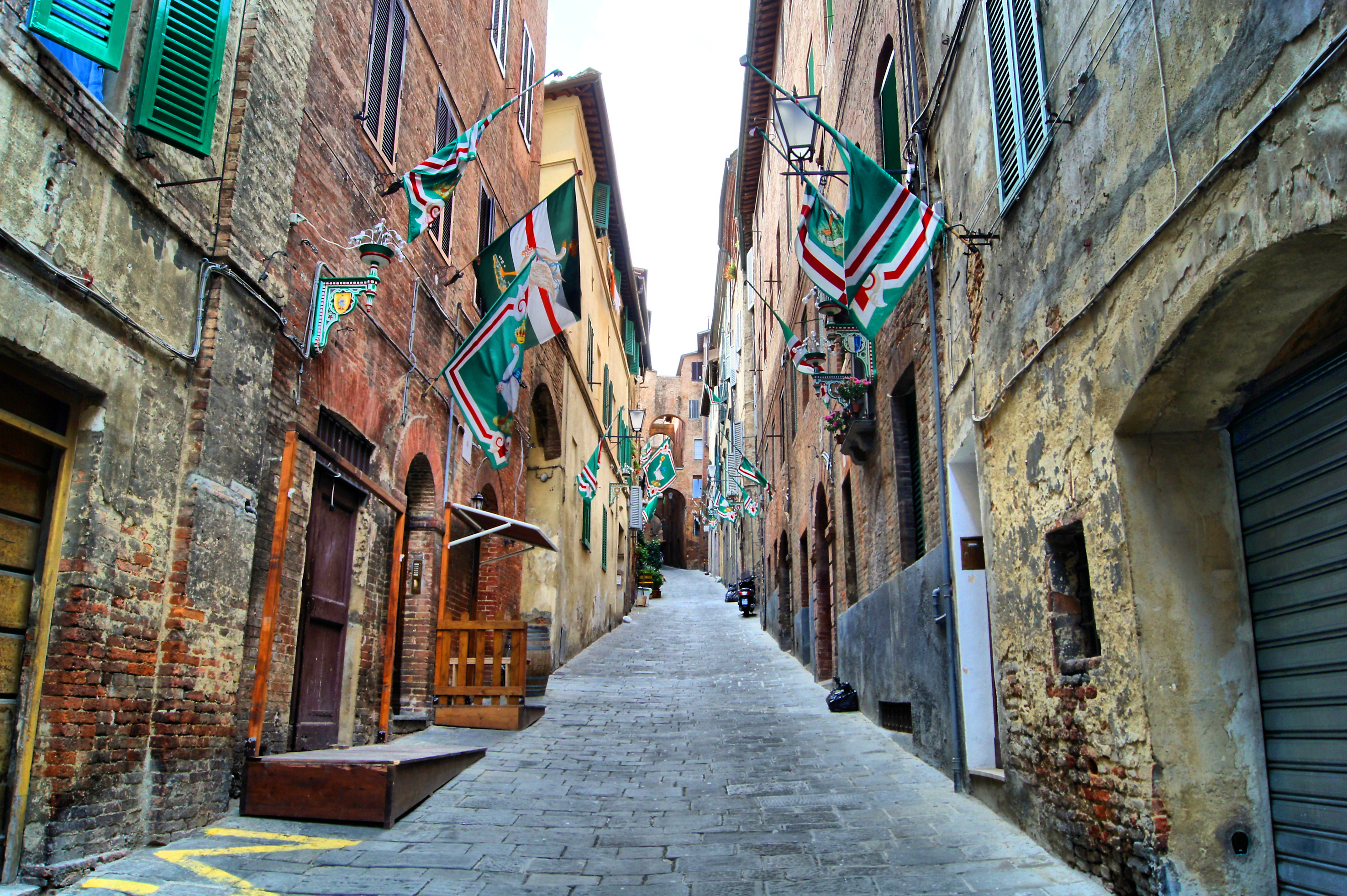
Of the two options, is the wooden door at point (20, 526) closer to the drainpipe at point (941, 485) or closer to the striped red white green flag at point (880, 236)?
the striped red white green flag at point (880, 236)

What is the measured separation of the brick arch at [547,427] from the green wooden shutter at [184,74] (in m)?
10.8

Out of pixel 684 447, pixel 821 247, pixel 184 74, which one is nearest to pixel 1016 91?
pixel 821 247

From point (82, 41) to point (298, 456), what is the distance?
324 centimetres

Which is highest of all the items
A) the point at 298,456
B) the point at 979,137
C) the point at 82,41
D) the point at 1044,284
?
the point at 979,137

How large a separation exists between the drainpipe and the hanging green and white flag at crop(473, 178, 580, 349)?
3188 mm

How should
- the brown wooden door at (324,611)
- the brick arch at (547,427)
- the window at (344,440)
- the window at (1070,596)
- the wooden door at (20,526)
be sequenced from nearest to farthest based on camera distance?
the wooden door at (20,526) < the window at (1070,596) < the brown wooden door at (324,611) < the window at (344,440) < the brick arch at (547,427)

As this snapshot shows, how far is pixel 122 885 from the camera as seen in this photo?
4559 mm

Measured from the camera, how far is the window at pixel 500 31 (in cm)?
1333

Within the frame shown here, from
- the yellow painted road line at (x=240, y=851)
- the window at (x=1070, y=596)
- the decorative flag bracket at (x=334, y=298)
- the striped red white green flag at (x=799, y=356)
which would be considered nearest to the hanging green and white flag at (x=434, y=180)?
the decorative flag bracket at (x=334, y=298)

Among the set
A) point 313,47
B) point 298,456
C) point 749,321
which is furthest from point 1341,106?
point 749,321

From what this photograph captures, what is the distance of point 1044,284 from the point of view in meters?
5.28

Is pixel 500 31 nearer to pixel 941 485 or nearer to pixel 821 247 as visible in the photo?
pixel 821 247

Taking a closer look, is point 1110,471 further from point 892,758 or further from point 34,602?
point 34,602

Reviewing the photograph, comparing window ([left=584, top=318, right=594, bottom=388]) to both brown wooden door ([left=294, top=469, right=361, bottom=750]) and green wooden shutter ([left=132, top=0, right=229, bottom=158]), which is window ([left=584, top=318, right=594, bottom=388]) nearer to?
brown wooden door ([left=294, top=469, right=361, bottom=750])
